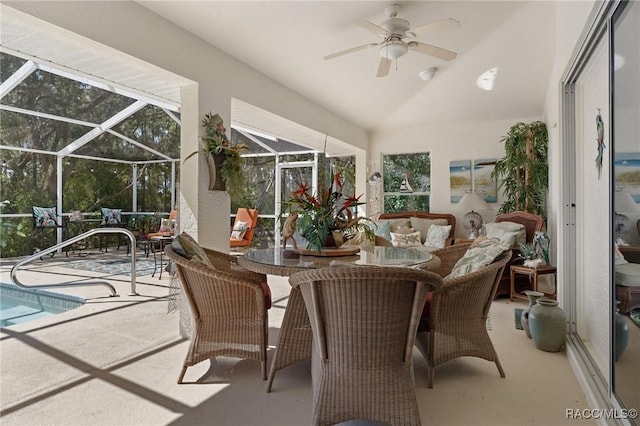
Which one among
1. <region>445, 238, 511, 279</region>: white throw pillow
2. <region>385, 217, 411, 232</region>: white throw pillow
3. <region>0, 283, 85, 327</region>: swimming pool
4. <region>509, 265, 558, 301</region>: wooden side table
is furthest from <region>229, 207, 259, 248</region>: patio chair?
<region>445, 238, 511, 279</region>: white throw pillow

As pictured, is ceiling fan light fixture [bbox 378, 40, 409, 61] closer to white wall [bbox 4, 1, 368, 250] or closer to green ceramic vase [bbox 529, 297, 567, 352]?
white wall [bbox 4, 1, 368, 250]

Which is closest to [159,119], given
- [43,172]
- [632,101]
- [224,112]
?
[43,172]

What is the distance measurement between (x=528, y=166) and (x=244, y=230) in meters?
4.84

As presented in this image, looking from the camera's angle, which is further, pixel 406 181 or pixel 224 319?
pixel 406 181

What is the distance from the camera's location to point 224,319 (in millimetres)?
2332

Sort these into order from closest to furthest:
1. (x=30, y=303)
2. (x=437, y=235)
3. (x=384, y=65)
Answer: (x=384, y=65) < (x=30, y=303) < (x=437, y=235)

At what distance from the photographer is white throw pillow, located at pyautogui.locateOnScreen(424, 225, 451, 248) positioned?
6039 millimetres

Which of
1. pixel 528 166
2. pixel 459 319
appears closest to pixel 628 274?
pixel 459 319

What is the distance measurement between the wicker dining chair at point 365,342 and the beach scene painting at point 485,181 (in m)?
5.43

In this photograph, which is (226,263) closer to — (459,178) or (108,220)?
(459,178)

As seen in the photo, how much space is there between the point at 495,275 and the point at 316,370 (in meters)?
1.29

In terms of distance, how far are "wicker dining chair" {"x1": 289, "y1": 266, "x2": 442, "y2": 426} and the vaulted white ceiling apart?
2.44 meters

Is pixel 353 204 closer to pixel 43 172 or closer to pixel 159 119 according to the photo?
pixel 159 119

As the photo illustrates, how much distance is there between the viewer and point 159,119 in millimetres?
8344
